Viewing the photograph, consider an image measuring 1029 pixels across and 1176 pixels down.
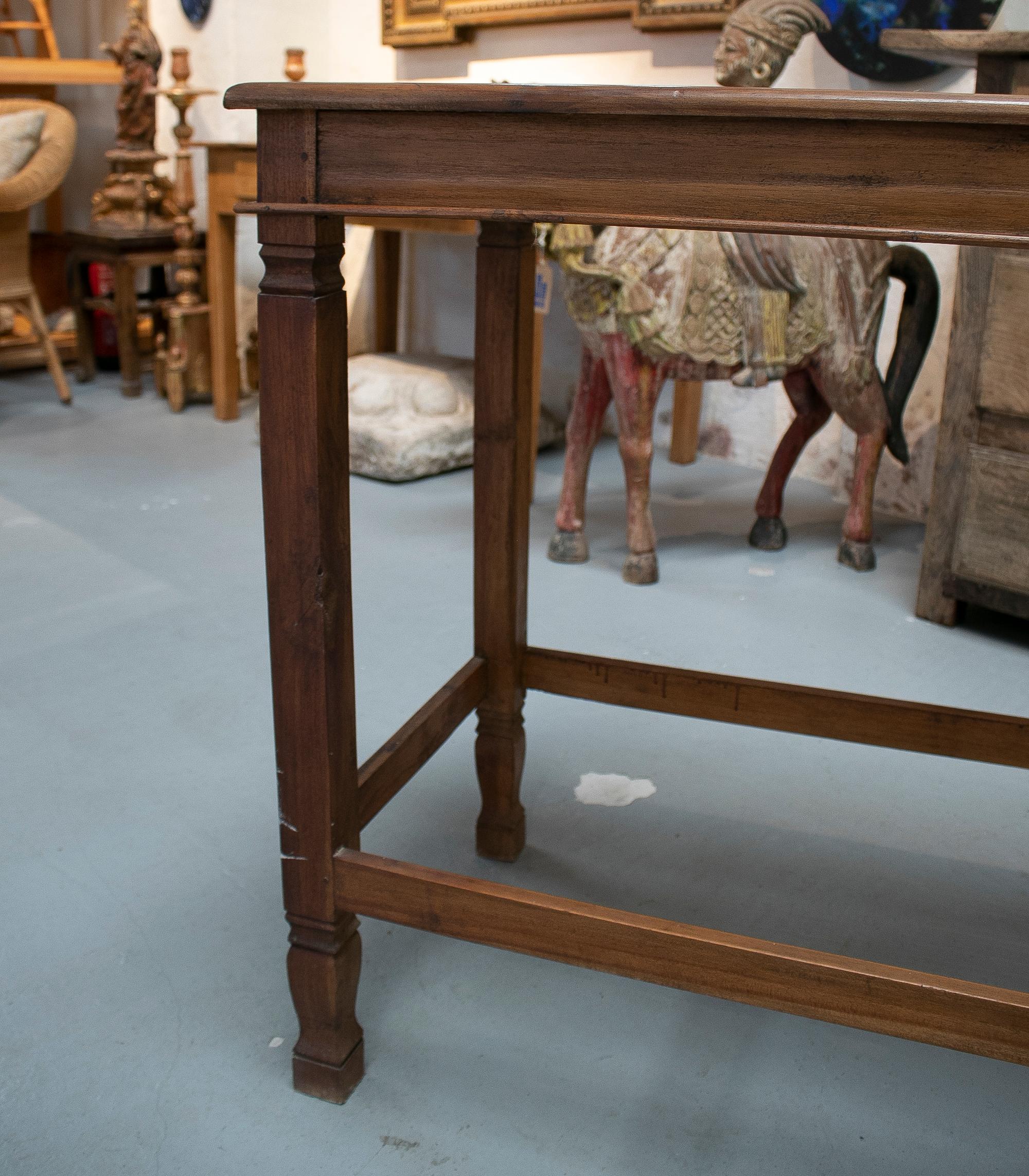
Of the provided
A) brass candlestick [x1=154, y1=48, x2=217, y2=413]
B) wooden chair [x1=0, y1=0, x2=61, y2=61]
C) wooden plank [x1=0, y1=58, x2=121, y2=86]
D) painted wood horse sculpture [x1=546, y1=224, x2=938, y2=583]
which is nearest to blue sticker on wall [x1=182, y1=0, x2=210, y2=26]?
brass candlestick [x1=154, y1=48, x2=217, y2=413]

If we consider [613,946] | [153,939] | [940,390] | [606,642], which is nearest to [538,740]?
[606,642]

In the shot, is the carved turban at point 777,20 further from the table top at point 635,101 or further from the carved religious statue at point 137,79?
the carved religious statue at point 137,79

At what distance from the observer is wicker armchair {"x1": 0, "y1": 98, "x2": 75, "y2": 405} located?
3.81m

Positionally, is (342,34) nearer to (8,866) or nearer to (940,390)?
(940,390)

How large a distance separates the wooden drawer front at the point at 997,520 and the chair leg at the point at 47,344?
9.95 feet

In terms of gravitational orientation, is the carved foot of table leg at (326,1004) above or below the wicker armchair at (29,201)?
below

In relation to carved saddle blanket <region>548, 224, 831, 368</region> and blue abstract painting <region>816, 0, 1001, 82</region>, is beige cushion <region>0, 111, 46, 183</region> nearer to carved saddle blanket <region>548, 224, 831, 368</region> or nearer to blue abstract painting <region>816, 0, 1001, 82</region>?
carved saddle blanket <region>548, 224, 831, 368</region>

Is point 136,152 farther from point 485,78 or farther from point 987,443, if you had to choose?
point 987,443

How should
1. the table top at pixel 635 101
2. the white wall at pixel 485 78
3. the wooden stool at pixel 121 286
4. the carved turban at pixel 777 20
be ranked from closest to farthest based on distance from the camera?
the table top at pixel 635 101 < the carved turban at pixel 777 20 < the white wall at pixel 485 78 < the wooden stool at pixel 121 286

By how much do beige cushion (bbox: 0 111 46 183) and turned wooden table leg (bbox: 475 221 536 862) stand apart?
2971 mm

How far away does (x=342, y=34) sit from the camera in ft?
13.7

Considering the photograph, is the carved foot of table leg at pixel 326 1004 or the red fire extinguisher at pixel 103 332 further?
the red fire extinguisher at pixel 103 332

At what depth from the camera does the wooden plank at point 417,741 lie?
1237 millimetres

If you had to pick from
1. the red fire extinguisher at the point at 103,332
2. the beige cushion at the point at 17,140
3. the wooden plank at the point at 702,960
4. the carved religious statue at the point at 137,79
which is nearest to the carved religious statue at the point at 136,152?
the carved religious statue at the point at 137,79
